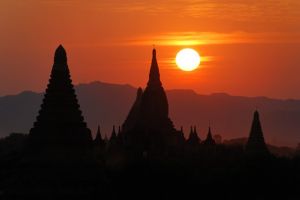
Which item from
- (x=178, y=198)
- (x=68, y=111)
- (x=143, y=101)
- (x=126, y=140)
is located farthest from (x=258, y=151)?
(x=68, y=111)

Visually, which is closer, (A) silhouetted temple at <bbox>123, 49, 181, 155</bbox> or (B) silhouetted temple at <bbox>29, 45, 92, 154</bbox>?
(B) silhouetted temple at <bbox>29, 45, 92, 154</bbox>

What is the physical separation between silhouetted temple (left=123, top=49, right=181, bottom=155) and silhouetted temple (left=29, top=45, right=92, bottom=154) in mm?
49928

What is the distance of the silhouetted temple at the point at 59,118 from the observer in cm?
6047

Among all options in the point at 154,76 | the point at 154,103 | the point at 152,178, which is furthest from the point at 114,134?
the point at 152,178

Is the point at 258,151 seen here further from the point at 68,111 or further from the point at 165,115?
the point at 68,111

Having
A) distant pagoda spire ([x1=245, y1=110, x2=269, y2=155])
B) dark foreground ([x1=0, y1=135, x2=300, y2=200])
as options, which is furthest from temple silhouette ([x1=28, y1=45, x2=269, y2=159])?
dark foreground ([x1=0, y1=135, x2=300, y2=200])

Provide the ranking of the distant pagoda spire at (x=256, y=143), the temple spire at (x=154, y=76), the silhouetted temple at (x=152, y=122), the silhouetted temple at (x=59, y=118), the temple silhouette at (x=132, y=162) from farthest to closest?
the temple spire at (x=154, y=76) < the silhouetted temple at (x=152, y=122) < the distant pagoda spire at (x=256, y=143) < the silhouetted temple at (x=59, y=118) < the temple silhouette at (x=132, y=162)

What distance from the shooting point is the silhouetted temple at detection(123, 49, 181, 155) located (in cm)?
11444

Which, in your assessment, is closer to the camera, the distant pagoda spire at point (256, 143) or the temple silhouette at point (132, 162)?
the temple silhouette at point (132, 162)

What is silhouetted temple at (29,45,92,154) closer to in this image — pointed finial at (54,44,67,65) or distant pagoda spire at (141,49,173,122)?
pointed finial at (54,44,67,65)

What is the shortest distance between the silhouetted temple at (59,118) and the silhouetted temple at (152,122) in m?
49.9

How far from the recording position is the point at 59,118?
199ft

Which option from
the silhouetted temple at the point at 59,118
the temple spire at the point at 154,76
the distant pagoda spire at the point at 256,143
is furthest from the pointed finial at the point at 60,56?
the temple spire at the point at 154,76

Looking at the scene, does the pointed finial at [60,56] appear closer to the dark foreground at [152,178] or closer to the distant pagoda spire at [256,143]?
the dark foreground at [152,178]
